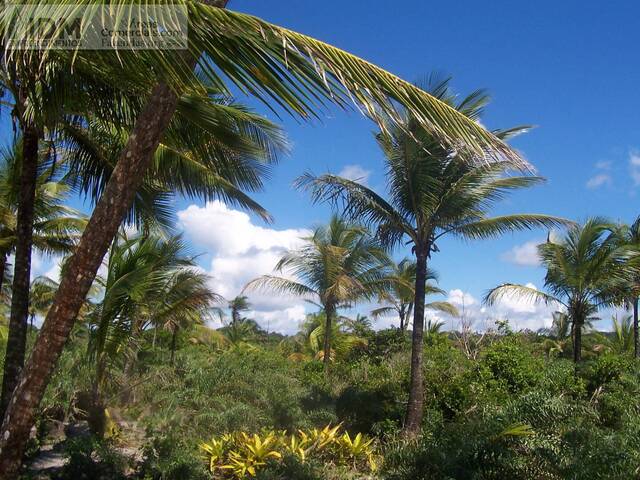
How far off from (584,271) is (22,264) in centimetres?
1439

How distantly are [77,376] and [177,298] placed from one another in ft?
9.24

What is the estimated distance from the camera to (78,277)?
13.8 ft

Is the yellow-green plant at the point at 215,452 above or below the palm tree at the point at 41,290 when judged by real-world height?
below

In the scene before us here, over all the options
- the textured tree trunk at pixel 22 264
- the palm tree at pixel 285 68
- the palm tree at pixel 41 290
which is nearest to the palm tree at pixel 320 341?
the palm tree at pixel 41 290

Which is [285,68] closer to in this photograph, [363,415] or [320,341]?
[363,415]

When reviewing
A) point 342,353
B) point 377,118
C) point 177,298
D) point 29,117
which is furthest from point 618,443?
point 342,353

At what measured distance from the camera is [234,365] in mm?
16141

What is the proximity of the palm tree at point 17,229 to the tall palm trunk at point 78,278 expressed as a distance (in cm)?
182

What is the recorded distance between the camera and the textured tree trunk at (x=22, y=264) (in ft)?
19.3

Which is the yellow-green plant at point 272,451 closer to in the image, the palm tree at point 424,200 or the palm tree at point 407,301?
the palm tree at point 424,200

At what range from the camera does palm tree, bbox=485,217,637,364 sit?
1605cm

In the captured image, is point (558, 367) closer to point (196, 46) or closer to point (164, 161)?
point (164, 161)

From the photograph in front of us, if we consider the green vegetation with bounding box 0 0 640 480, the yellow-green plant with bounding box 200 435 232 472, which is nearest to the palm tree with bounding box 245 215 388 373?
the green vegetation with bounding box 0 0 640 480

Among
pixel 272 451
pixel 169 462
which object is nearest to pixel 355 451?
pixel 272 451
